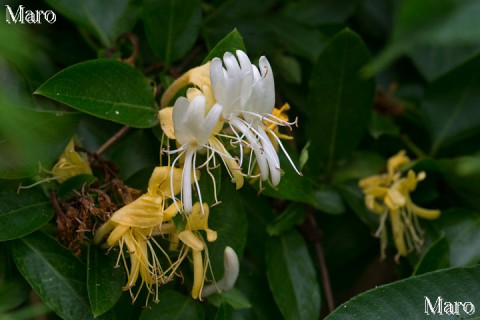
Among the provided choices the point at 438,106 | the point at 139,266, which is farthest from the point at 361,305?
the point at 438,106

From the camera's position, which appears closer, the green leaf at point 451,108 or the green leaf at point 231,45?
the green leaf at point 231,45

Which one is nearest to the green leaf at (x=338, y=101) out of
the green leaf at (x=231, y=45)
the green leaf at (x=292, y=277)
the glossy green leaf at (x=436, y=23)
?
the green leaf at (x=292, y=277)

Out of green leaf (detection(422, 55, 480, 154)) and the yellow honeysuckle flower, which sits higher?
the yellow honeysuckle flower

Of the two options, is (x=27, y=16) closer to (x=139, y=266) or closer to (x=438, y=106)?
(x=139, y=266)

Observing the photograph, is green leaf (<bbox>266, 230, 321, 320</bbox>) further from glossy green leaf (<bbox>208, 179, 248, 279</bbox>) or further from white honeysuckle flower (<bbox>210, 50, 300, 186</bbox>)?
white honeysuckle flower (<bbox>210, 50, 300, 186</bbox>)

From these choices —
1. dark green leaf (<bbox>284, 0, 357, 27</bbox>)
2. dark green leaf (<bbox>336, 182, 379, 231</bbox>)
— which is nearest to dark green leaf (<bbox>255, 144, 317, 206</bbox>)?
dark green leaf (<bbox>336, 182, 379, 231</bbox>)

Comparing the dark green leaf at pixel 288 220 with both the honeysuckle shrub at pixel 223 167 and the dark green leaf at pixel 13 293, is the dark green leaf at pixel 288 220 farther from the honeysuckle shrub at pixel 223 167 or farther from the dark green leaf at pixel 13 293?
the dark green leaf at pixel 13 293

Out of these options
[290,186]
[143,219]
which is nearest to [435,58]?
[290,186]
